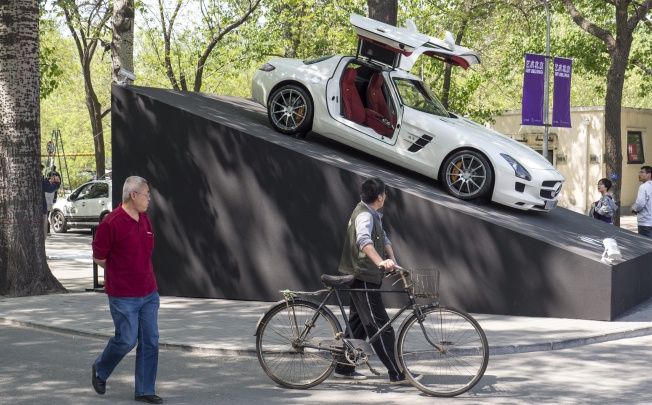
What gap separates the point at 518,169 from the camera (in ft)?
41.3

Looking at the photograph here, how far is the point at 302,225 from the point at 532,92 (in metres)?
6.51

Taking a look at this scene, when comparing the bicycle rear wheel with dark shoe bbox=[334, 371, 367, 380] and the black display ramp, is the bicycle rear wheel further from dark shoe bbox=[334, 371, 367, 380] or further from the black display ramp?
the black display ramp

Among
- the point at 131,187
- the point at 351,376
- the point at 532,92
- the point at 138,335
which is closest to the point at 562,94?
the point at 532,92

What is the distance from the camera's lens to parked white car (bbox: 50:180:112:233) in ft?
88.0

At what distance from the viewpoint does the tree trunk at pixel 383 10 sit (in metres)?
18.3

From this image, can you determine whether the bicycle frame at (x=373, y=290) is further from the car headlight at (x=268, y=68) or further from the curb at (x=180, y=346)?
the car headlight at (x=268, y=68)

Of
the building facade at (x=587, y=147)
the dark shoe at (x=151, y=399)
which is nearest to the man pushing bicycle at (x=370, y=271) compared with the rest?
the dark shoe at (x=151, y=399)

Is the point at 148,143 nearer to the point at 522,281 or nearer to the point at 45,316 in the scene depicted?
the point at 45,316

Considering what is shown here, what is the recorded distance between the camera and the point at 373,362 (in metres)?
8.85

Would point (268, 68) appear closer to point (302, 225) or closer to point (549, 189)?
point (302, 225)

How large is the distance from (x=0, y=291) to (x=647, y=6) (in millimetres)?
16654

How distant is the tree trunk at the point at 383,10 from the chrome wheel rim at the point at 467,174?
6154 millimetres

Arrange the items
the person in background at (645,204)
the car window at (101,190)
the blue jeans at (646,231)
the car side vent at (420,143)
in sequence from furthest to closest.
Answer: the car window at (101,190), the blue jeans at (646,231), the person in background at (645,204), the car side vent at (420,143)

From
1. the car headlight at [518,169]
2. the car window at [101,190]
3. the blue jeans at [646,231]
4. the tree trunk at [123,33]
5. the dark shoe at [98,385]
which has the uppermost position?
the tree trunk at [123,33]
